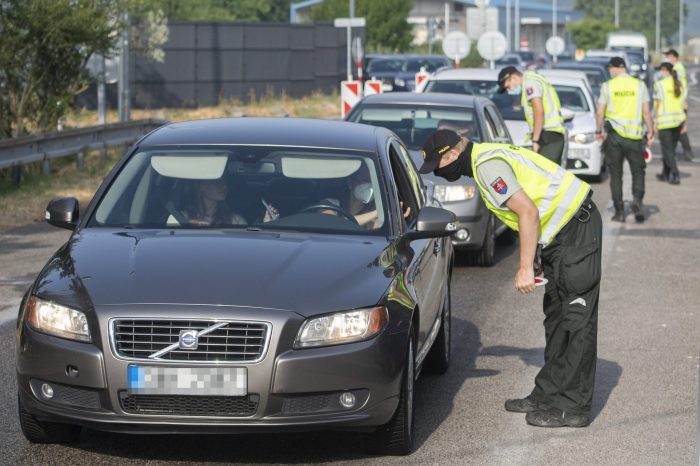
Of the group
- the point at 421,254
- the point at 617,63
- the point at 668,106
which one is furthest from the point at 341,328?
the point at 668,106

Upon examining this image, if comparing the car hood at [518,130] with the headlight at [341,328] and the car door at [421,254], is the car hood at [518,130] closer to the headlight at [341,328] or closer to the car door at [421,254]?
the car door at [421,254]

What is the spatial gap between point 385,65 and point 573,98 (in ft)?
68.1

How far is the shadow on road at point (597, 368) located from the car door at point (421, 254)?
78 centimetres

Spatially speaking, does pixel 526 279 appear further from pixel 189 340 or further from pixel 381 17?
pixel 381 17

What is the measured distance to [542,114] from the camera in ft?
52.6

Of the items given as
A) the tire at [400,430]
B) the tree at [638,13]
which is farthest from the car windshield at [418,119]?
the tree at [638,13]

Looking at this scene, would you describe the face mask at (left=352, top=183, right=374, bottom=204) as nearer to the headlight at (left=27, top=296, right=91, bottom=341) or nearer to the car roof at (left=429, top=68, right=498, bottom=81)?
the headlight at (left=27, top=296, right=91, bottom=341)

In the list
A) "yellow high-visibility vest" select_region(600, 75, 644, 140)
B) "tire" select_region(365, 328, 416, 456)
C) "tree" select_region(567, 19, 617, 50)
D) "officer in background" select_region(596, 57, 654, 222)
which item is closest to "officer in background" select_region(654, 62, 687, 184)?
"officer in background" select_region(596, 57, 654, 222)

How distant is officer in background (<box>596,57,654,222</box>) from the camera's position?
16406mm

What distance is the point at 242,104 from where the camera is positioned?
41.7m

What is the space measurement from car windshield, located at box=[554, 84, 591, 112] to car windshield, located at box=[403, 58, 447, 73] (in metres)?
19.6

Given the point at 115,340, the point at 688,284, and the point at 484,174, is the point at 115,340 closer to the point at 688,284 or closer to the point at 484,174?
the point at 484,174

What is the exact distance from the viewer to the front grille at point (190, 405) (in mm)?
5961

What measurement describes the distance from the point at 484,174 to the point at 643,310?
4.18 metres
